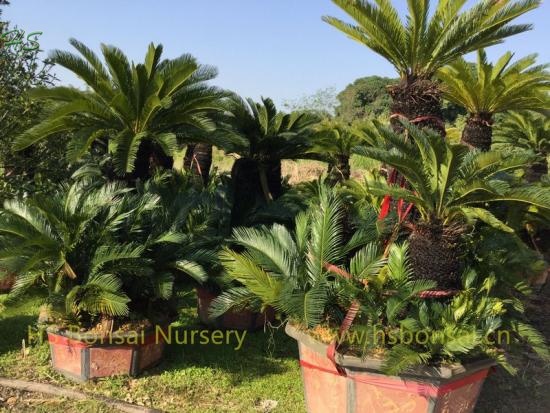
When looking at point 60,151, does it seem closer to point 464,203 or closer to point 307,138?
point 307,138

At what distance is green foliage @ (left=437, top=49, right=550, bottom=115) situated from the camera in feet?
27.8

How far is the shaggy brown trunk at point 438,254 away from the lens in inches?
176

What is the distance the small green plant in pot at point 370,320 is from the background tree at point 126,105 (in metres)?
1.98

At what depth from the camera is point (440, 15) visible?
5.86m

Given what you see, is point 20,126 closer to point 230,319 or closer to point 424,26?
point 230,319

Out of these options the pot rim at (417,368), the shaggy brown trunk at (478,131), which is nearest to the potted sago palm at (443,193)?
the pot rim at (417,368)

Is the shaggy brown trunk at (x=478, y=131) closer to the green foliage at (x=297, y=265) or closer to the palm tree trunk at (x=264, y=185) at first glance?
the palm tree trunk at (x=264, y=185)

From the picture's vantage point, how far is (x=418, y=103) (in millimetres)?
5527

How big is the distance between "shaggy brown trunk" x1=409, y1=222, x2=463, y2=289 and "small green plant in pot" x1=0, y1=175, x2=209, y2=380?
210 cm

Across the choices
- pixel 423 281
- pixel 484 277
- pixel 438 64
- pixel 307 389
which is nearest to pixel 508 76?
pixel 438 64

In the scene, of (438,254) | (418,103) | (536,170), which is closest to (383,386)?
(438,254)

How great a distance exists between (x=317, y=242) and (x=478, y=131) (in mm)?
5201

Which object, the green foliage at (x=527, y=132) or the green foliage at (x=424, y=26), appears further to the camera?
the green foliage at (x=527, y=132)

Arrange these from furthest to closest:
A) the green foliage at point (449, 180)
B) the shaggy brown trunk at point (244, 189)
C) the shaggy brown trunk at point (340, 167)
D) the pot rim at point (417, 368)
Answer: the shaggy brown trunk at point (340, 167), the shaggy brown trunk at point (244, 189), the green foliage at point (449, 180), the pot rim at point (417, 368)
